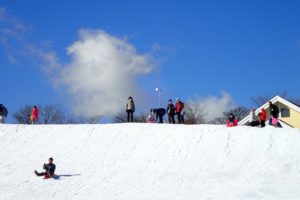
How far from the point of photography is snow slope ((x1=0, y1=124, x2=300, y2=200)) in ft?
74.0

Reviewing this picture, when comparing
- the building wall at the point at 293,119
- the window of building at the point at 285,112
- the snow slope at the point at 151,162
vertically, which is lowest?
the snow slope at the point at 151,162

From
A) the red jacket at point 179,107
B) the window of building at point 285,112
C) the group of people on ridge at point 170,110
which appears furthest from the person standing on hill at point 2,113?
the window of building at point 285,112

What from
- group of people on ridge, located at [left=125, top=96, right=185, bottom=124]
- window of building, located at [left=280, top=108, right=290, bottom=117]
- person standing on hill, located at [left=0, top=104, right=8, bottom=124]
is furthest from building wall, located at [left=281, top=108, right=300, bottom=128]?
person standing on hill, located at [left=0, top=104, right=8, bottom=124]

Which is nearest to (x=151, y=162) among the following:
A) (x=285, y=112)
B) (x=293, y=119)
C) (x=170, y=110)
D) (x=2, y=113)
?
(x=170, y=110)

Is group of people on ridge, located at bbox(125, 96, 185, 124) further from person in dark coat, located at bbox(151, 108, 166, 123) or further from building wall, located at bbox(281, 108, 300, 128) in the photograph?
building wall, located at bbox(281, 108, 300, 128)

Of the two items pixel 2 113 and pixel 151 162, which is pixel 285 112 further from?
pixel 2 113

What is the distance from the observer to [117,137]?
101 feet

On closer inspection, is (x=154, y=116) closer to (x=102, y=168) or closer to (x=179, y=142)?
(x=179, y=142)

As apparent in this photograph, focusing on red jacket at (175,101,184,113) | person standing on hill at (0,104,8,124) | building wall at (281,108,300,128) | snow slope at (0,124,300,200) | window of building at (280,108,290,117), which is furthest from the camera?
window of building at (280,108,290,117)

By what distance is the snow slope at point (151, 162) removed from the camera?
74.0 ft

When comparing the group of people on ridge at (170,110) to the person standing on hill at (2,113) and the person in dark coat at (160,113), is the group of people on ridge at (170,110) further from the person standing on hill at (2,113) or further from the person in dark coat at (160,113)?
the person standing on hill at (2,113)

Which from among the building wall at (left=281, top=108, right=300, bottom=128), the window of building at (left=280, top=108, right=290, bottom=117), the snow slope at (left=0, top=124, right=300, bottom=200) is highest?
the window of building at (left=280, top=108, right=290, bottom=117)

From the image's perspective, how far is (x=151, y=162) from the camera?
2681cm

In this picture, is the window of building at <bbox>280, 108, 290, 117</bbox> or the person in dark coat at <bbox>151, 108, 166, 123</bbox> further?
the window of building at <bbox>280, 108, 290, 117</bbox>
